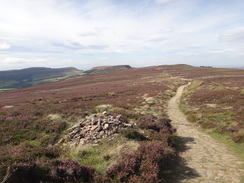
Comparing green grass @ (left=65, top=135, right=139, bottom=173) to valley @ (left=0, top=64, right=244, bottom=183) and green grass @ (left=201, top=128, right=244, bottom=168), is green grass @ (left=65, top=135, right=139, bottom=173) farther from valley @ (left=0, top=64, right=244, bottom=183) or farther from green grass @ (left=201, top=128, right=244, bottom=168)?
green grass @ (left=201, top=128, right=244, bottom=168)

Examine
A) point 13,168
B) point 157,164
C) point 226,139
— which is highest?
point 13,168

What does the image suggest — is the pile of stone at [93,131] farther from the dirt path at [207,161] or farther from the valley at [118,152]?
the dirt path at [207,161]

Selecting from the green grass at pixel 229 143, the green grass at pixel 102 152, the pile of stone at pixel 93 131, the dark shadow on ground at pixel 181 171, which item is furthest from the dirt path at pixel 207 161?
the pile of stone at pixel 93 131

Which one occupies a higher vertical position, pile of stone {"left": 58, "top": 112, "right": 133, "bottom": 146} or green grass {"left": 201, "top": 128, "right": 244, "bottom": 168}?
pile of stone {"left": 58, "top": 112, "right": 133, "bottom": 146}

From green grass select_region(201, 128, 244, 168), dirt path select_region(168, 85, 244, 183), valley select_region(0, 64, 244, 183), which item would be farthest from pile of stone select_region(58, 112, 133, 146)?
green grass select_region(201, 128, 244, 168)

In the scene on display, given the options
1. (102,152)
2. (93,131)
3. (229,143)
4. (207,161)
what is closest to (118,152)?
(102,152)

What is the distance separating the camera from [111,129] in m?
10.2

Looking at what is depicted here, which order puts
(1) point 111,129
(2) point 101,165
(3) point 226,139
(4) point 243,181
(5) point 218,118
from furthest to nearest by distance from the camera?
(5) point 218,118 < (3) point 226,139 < (1) point 111,129 < (2) point 101,165 < (4) point 243,181

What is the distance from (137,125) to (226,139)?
268 inches

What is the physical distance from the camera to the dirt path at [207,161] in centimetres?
648

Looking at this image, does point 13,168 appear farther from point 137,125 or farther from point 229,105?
point 229,105

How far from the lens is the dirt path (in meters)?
6.48

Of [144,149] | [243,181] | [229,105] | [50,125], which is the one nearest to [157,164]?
[144,149]

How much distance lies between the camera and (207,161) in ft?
26.6
